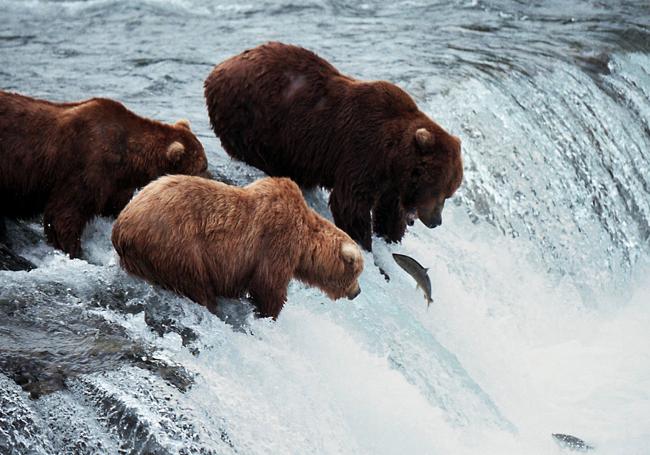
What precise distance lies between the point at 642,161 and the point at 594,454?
3.77 metres

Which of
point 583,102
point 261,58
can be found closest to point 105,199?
point 261,58

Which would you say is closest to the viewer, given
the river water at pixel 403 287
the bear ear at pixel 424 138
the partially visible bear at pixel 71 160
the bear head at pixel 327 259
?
the river water at pixel 403 287

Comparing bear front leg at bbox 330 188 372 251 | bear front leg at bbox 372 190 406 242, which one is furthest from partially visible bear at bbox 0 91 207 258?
bear front leg at bbox 372 190 406 242

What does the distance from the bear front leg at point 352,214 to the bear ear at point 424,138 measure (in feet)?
1.61

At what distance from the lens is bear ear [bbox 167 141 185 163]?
499 cm

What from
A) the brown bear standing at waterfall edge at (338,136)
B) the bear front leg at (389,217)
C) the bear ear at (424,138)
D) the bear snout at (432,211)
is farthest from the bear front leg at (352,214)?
the bear ear at (424,138)

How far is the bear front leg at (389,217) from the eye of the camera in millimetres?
Result: 5938

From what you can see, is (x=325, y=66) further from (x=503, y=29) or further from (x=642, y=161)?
(x=503, y=29)

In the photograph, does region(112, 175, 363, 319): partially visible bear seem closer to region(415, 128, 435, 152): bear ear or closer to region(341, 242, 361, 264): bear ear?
region(341, 242, 361, 264): bear ear

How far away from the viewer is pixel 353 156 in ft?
18.7

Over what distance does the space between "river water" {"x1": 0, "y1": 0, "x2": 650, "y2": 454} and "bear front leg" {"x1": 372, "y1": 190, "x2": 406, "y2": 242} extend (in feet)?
0.29

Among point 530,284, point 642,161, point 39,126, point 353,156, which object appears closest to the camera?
point 39,126

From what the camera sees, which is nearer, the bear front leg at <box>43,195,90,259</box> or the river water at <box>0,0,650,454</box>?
the river water at <box>0,0,650,454</box>

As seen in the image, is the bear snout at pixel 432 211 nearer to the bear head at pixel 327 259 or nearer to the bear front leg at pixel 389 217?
the bear front leg at pixel 389 217
